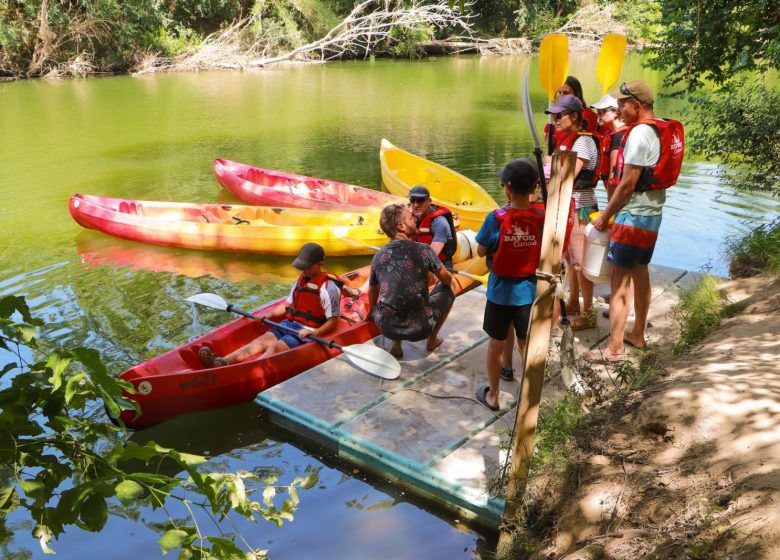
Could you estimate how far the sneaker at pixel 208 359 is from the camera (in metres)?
5.20

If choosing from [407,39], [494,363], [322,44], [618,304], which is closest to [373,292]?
[494,363]

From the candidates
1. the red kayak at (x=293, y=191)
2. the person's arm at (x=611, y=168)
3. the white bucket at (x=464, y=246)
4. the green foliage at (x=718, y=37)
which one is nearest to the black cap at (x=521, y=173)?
the person's arm at (x=611, y=168)

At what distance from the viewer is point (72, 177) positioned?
12461 mm

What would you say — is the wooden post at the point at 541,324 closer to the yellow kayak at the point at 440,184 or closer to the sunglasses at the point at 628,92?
the sunglasses at the point at 628,92

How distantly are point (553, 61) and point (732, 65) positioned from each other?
8.44 feet

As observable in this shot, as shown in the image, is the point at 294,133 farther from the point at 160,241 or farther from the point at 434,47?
the point at 434,47

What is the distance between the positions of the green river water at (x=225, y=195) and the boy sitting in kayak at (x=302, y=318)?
445 mm

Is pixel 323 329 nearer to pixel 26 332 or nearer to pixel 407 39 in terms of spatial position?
Answer: pixel 26 332

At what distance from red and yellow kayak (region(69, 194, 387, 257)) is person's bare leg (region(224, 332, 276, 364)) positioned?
312 centimetres

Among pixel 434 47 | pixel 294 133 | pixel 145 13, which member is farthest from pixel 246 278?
pixel 434 47

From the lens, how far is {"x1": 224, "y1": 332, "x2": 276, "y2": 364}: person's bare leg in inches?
211

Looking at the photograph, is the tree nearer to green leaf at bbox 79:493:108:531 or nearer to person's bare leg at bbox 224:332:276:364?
person's bare leg at bbox 224:332:276:364

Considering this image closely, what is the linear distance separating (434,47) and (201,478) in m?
33.0

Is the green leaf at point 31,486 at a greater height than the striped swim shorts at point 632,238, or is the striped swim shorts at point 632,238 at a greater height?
the green leaf at point 31,486
